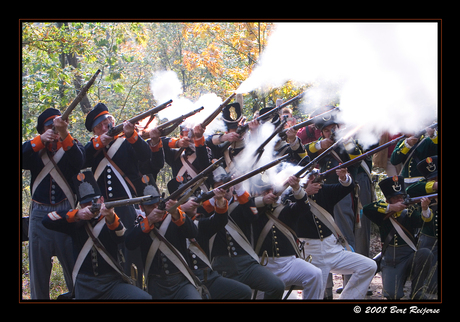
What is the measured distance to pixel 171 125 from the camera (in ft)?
17.9

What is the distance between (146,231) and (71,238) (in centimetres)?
77

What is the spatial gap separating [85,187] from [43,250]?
82 centimetres

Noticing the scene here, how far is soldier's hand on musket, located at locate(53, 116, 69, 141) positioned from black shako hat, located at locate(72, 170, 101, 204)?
0.44 meters

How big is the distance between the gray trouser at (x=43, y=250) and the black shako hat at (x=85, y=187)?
0.46 meters

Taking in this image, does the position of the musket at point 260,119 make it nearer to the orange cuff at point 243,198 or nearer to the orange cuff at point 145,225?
the orange cuff at point 243,198

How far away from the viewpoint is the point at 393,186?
5.13m

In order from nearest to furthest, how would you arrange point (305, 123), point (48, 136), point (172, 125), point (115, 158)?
point (48, 136) < point (115, 158) < point (172, 125) < point (305, 123)

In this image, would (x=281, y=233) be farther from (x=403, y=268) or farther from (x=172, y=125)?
(x=172, y=125)

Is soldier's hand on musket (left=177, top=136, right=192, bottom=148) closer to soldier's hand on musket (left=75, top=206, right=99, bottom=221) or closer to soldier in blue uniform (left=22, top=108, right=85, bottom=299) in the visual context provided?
soldier in blue uniform (left=22, top=108, right=85, bottom=299)

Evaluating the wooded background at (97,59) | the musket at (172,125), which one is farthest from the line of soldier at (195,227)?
the wooded background at (97,59)

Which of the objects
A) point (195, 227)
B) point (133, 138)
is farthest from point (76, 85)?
point (195, 227)

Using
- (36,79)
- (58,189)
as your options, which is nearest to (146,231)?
(58,189)

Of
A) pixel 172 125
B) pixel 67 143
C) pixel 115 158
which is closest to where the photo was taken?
pixel 67 143
